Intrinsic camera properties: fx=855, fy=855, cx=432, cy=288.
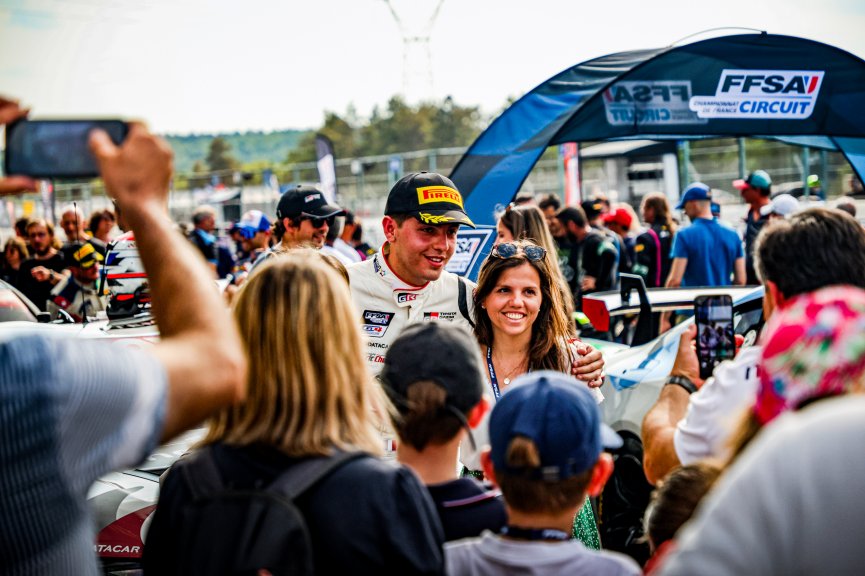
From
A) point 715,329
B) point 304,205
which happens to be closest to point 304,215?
point 304,205

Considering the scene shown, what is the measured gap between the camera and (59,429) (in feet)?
4.80

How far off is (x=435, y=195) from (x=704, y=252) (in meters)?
5.27

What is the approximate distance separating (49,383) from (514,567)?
109cm

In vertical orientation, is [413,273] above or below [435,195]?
below

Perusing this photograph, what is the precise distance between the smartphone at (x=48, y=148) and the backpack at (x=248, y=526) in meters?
0.76

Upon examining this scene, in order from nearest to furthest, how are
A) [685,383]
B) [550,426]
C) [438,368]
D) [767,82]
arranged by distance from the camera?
[550,426]
[438,368]
[685,383]
[767,82]

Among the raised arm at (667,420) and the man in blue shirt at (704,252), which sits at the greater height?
the man in blue shirt at (704,252)

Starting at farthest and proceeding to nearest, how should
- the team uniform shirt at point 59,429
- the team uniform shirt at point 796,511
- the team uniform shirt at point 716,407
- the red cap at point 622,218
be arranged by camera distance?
the red cap at point 622,218
the team uniform shirt at point 716,407
the team uniform shirt at point 59,429
the team uniform shirt at point 796,511

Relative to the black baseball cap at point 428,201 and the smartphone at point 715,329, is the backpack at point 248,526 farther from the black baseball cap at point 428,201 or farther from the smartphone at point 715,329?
the black baseball cap at point 428,201

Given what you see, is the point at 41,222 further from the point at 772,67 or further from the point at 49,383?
the point at 49,383

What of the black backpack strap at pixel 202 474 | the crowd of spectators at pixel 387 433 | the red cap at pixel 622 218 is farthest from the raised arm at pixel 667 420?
the red cap at pixel 622 218

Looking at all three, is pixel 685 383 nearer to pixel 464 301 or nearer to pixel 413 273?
pixel 464 301

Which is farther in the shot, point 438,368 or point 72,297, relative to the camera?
point 72,297

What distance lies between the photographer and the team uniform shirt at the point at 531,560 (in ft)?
6.37
